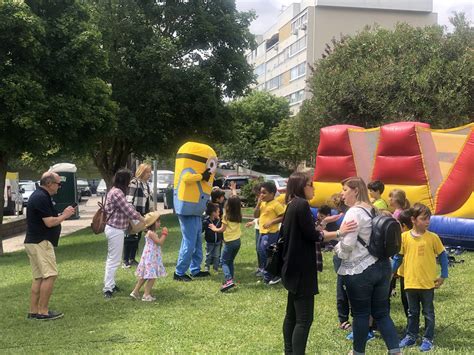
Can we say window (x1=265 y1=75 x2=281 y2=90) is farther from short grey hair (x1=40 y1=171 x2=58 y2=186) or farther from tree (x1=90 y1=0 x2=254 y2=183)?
short grey hair (x1=40 y1=171 x2=58 y2=186)

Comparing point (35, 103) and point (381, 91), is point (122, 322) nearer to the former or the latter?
point (35, 103)

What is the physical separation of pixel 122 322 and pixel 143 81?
54.8ft

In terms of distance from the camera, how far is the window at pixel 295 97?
206ft

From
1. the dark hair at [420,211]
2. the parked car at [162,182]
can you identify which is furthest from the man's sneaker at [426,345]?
the parked car at [162,182]

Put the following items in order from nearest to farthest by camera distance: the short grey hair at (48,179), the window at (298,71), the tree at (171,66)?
the short grey hair at (48,179) → the tree at (171,66) → the window at (298,71)

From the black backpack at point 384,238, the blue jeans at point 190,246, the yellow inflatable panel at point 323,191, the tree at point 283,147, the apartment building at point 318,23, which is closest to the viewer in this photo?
the black backpack at point 384,238

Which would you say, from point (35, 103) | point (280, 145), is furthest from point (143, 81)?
point (280, 145)

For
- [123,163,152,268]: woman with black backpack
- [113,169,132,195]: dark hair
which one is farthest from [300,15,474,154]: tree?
[113,169,132,195]: dark hair

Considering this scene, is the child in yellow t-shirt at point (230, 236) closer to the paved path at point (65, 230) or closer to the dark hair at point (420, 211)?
the dark hair at point (420, 211)

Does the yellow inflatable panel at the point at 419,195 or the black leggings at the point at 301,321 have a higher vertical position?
the yellow inflatable panel at the point at 419,195

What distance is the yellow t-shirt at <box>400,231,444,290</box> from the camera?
5.32 metres

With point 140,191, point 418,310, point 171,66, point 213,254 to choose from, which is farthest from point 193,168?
point 171,66

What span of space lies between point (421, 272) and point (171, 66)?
18.4 meters

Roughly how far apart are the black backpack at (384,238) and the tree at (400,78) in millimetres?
20944
